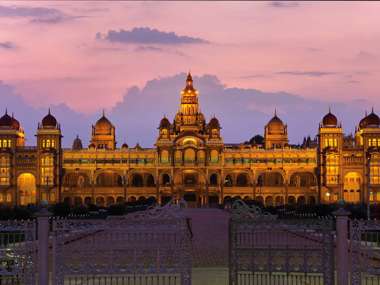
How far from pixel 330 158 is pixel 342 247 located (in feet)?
252

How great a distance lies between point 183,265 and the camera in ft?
41.2

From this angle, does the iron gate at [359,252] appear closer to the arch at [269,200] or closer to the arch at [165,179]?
the arch at [269,200]

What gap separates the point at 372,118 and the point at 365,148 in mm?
5052

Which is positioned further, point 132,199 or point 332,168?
point 132,199

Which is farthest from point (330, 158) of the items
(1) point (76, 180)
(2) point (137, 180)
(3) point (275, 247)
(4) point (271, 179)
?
(3) point (275, 247)

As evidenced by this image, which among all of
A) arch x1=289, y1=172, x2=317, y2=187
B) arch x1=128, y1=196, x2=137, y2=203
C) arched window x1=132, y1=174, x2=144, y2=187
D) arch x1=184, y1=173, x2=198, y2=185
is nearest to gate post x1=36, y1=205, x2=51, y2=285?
arch x1=128, y1=196, x2=137, y2=203

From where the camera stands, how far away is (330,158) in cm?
8800

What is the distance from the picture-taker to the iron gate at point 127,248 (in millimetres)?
12500

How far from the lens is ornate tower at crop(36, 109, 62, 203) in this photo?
87312 millimetres

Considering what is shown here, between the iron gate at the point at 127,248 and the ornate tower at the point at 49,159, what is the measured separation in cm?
7291

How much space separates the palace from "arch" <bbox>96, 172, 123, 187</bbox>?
136mm

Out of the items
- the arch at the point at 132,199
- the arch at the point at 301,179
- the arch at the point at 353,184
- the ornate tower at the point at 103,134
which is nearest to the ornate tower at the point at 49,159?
the arch at the point at 132,199

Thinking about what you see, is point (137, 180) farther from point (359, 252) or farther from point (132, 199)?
point (359, 252)

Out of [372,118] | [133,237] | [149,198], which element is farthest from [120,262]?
[372,118]
